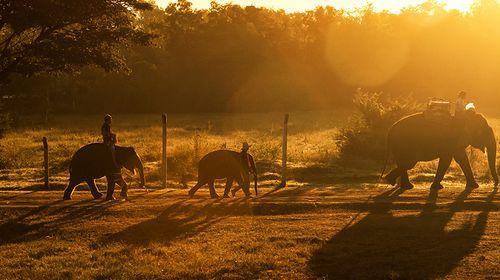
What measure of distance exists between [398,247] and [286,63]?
192 feet

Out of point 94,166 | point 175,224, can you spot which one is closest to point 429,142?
point 175,224

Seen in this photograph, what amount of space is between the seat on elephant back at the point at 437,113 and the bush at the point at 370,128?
10.3m

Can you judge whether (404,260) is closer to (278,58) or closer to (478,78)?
(278,58)

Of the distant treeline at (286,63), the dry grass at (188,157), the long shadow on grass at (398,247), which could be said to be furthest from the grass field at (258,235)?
the distant treeline at (286,63)

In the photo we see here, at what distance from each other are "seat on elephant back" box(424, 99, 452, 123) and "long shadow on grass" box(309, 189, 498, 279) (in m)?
3.27

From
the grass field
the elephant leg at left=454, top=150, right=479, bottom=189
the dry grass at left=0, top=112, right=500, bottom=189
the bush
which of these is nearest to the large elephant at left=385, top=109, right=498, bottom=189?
the elephant leg at left=454, top=150, right=479, bottom=189

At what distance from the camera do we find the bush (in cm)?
2764

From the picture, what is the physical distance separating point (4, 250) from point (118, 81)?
51611 mm

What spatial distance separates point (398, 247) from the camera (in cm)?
1130

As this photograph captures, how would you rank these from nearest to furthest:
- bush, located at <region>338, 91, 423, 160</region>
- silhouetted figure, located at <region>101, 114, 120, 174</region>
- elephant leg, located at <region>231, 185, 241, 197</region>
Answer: silhouetted figure, located at <region>101, 114, 120, 174</region> < elephant leg, located at <region>231, 185, 241, 197</region> < bush, located at <region>338, 91, 423, 160</region>

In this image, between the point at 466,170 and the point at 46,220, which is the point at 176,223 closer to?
the point at 46,220

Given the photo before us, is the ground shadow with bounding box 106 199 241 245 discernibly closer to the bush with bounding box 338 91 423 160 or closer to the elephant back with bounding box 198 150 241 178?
the elephant back with bounding box 198 150 241 178

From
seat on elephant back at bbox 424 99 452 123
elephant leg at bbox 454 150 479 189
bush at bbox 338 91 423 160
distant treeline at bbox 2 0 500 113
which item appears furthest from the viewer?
distant treeline at bbox 2 0 500 113

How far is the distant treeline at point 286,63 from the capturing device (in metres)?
63.6
